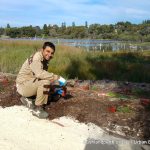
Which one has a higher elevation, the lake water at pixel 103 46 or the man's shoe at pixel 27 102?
the man's shoe at pixel 27 102

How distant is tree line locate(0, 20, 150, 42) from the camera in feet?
264

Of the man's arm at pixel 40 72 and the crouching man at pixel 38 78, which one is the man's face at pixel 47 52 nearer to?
the crouching man at pixel 38 78

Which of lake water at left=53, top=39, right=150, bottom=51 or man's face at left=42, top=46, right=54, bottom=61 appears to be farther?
lake water at left=53, top=39, right=150, bottom=51

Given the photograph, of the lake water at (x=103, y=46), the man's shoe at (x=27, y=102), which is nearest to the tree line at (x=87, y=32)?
the lake water at (x=103, y=46)

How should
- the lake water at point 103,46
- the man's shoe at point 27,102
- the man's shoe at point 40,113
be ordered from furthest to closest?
1. the lake water at point 103,46
2. the man's shoe at point 27,102
3. the man's shoe at point 40,113

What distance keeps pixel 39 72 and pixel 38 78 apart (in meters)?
0.16

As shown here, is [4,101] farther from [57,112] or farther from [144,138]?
[144,138]

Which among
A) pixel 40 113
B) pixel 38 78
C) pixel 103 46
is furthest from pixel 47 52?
pixel 103 46

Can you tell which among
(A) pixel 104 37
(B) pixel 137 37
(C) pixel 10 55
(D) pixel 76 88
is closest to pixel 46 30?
(A) pixel 104 37

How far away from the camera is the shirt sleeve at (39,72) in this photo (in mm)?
7297

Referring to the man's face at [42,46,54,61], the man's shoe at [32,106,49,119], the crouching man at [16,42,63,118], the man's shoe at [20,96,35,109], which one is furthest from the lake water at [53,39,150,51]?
the man's shoe at [32,106,49,119]

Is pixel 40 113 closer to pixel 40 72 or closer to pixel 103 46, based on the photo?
pixel 40 72

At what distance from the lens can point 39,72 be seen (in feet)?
24.1

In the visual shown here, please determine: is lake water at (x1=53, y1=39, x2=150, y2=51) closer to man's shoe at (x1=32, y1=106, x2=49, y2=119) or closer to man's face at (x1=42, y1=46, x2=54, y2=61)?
man's face at (x1=42, y1=46, x2=54, y2=61)
